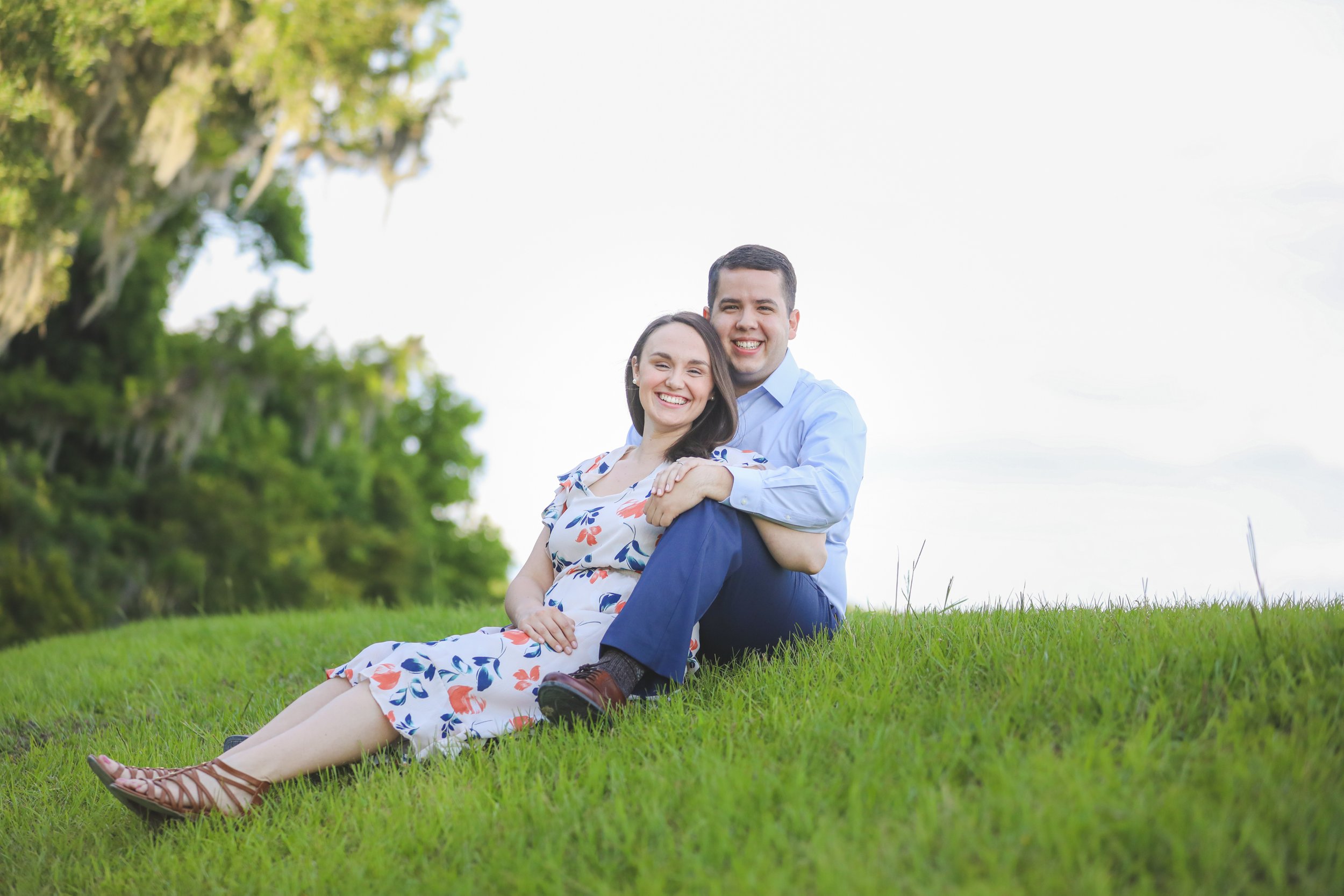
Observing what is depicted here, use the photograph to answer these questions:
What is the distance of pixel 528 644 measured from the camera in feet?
10.4

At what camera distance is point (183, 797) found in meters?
2.88

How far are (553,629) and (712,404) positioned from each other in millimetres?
1077

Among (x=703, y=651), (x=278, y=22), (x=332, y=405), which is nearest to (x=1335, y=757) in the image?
(x=703, y=651)

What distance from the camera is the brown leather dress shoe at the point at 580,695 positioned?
2.83m

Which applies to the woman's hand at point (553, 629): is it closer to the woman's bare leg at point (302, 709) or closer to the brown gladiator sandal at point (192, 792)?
the woman's bare leg at point (302, 709)

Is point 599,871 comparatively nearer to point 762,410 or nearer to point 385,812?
point 385,812

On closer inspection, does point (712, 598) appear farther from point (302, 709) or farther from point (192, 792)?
point (192, 792)

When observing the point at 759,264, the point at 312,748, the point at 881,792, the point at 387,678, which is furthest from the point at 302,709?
the point at 759,264

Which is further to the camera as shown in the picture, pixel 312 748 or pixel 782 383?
pixel 782 383

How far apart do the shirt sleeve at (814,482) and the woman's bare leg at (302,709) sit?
1.38m

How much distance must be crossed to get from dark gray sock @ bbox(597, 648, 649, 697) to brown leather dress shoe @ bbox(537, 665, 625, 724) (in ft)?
0.04

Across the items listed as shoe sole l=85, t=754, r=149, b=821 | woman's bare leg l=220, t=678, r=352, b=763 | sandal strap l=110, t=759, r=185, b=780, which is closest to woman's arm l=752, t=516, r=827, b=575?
woman's bare leg l=220, t=678, r=352, b=763

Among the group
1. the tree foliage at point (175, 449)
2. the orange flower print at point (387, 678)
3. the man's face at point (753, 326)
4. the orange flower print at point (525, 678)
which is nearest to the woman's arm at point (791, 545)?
the orange flower print at point (525, 678)

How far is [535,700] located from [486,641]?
25 cm
